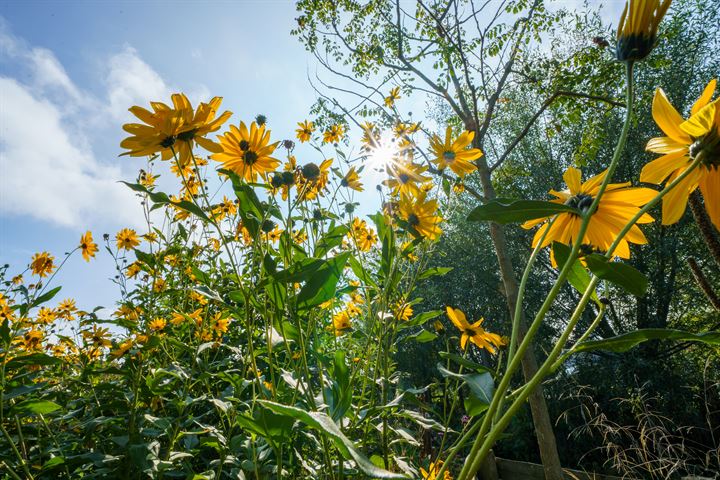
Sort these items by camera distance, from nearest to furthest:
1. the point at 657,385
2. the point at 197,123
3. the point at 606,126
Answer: the point at 197,123 < the point at 657,385 < the point at 606,126

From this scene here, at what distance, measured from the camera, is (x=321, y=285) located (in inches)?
21.5

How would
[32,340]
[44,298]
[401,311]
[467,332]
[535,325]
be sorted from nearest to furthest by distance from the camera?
1. [535,325]
2. [401,311]
3. [44,298]
4. [467,332]
5. [32,340]

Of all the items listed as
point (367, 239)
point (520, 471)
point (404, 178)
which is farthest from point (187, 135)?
point (520, 471)

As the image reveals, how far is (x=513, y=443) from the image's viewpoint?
5742 mm

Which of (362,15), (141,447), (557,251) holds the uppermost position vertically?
(362,15)

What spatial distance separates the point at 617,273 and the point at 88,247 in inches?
118

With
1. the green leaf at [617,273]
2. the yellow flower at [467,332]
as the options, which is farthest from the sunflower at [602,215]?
the yellow flower at [467,332]

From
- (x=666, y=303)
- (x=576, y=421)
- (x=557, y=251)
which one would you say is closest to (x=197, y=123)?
(x=557, y=251)

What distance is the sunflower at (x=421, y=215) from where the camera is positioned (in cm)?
110

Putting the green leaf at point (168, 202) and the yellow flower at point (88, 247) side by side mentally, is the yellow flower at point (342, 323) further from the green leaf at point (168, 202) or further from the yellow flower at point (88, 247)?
the yellow flower at point (88, 247)

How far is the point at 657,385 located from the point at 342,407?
6182 mm

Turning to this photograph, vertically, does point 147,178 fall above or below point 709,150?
above

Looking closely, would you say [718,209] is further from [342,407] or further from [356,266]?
[356,266]

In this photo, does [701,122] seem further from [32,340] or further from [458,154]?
[32,340]
